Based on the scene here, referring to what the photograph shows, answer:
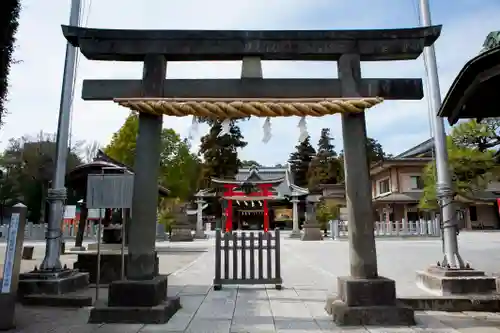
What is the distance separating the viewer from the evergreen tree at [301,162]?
6316cm

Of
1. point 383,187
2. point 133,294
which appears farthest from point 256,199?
point 133,294

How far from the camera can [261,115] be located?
5977 millimetres

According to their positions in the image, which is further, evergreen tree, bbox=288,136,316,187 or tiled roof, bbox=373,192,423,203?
evergreen tree, bbox=288,136,316,187

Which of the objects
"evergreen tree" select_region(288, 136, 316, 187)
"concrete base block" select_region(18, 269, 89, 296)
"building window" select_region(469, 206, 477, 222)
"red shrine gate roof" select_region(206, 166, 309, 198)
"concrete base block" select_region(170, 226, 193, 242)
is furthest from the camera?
"evergreen tree" select_region(288, 136, 316, 187)

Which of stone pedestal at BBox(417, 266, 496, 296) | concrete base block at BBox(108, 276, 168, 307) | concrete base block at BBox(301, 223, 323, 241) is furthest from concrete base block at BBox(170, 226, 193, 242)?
concrete base block at BBox(108, 276, 168, 307)

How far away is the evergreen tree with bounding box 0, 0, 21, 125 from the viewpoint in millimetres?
7887

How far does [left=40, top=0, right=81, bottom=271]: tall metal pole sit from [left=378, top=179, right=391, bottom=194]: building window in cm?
4065

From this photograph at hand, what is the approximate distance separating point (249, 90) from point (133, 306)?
3.79 metres

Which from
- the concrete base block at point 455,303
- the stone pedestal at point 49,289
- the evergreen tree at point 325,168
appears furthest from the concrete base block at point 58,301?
the evergreen tree at point 325,168

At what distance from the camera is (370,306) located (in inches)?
207

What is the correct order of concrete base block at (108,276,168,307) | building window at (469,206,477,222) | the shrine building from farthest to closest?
building window at (469,206,477,222) < the shrine building < concrete base block at (108,276,168,307)

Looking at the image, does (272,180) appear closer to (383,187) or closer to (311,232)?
(311,232)

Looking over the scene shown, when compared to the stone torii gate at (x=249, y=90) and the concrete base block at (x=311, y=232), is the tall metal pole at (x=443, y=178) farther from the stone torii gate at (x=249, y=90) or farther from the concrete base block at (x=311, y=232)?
the concrete base block at (x=311, y=232)

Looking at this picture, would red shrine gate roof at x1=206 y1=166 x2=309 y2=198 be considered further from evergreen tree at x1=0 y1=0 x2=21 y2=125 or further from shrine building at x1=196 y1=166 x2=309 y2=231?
evergreen tree at x1=0 y1=0 x2=21 y2=125
